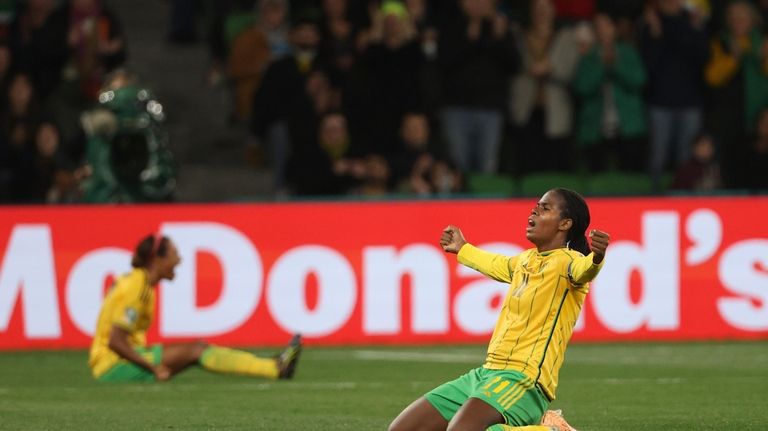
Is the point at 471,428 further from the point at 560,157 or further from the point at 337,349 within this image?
the point at 560,157

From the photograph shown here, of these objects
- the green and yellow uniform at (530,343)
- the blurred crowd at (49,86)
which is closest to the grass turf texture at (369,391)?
the green and yellow uniform at (530,343)

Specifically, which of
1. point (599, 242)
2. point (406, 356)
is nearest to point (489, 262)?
point (599, 242)

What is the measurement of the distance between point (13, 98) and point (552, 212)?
11075mm

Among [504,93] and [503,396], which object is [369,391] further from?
[504,93]

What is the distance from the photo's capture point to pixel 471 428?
7398 mm

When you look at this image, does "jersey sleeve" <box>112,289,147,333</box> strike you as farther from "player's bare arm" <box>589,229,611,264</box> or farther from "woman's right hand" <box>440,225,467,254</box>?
"player's bare arm" <box>589,229,611,264</box>

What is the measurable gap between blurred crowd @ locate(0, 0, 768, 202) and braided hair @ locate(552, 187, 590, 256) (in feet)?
30.7

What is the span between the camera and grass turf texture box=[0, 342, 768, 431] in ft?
32.7

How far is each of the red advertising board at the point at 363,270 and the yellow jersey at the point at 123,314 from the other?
2894 millimetres

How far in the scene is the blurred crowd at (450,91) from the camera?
58.0 ft

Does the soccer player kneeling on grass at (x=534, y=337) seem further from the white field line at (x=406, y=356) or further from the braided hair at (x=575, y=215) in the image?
the white field line at (x=406, y=356)

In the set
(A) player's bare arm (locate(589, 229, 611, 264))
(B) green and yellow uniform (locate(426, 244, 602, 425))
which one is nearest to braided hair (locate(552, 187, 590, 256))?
(B) green and yellow uniform (locate(426, 244, 602, 425))

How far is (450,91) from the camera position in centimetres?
1827

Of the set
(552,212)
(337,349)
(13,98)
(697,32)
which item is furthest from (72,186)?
(552,212)
